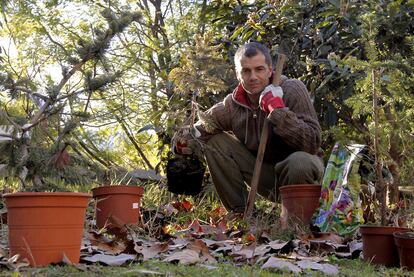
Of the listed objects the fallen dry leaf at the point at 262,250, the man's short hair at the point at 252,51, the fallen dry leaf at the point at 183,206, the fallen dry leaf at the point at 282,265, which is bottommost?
the fallen dry leaf at the point at 183,206

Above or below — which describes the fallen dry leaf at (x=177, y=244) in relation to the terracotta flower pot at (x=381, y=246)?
below

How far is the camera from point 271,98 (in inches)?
162

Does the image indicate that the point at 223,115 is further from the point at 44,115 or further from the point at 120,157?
the point at 120,157

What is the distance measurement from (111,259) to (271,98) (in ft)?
6.99

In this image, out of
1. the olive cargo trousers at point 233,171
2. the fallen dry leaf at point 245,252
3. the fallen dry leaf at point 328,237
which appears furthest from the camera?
the olive cargo trousers at point 233,171

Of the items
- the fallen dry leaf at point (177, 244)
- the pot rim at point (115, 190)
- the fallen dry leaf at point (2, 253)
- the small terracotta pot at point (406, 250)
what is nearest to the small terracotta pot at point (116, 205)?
the pot rim at point (115, 190)

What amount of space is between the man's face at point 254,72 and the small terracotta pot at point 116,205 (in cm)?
129

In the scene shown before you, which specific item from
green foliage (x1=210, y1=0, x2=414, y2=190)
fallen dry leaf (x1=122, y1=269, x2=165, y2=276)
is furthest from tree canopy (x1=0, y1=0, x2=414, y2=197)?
fallen dry leaf (x1=122, y1=269, x2=165, y2=276)

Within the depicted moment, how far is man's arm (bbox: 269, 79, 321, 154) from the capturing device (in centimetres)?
412

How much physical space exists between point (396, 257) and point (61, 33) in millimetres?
5941

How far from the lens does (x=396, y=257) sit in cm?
277

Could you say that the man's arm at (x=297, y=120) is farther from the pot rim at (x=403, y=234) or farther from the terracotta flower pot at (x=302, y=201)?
the pot rim at (x=403, y=234)

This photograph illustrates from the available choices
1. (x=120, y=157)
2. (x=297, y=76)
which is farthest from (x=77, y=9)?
(x=297, y=76)

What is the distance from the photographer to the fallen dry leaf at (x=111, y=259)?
2241mm
